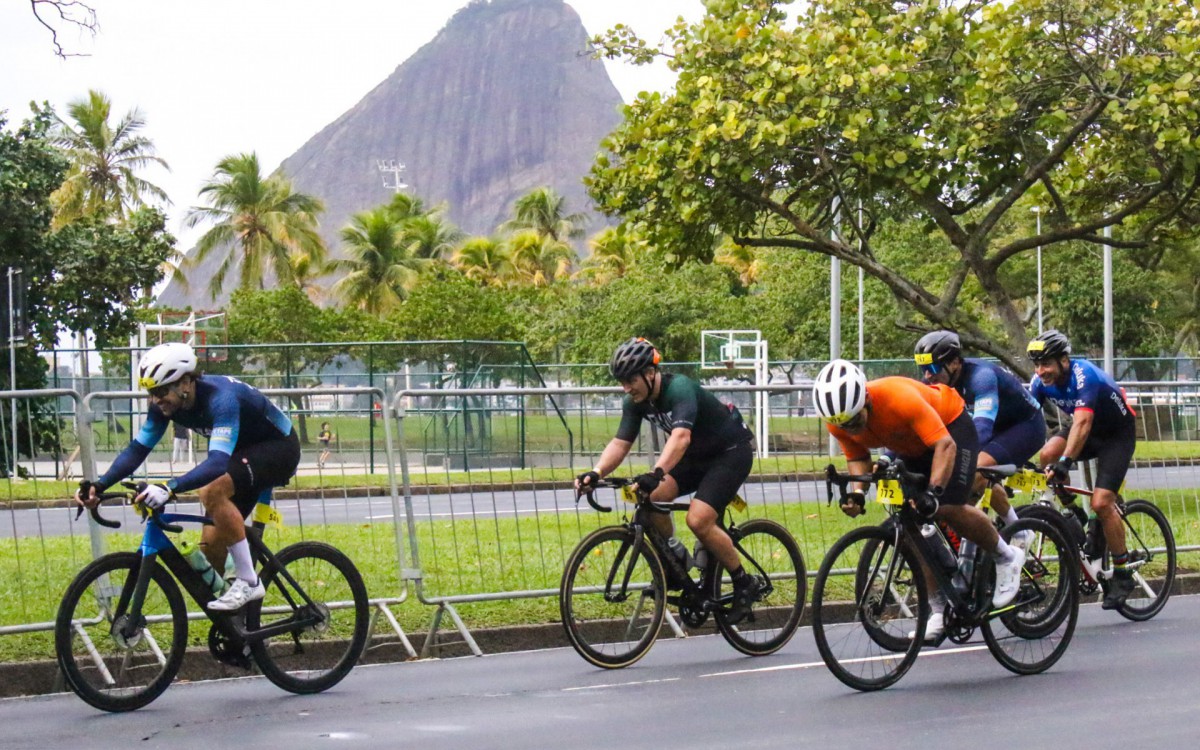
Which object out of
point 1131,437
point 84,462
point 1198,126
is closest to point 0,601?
point 84,462

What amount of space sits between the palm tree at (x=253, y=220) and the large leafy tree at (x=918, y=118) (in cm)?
5176

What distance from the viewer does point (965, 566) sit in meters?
8.43

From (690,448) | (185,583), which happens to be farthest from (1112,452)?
(185,583)

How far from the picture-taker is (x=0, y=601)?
941 cm

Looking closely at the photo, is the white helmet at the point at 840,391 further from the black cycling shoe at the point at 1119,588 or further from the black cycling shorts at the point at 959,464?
the black cycling shoe at the point at 1119,588

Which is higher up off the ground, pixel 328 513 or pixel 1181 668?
pixel 328 513

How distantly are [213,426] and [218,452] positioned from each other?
0.60ft

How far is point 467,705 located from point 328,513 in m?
2.67

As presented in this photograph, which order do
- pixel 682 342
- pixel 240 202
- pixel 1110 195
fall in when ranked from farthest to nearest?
1. pixel 240 202
2. pixel 682 342
3. pixel 1110 195

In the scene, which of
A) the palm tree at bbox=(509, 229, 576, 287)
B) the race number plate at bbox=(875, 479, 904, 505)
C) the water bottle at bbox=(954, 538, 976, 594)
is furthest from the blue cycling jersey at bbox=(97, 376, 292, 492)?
the palm tree at bbox=(509, 229, 576, 287)

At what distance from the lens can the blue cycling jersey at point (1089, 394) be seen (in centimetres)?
1024

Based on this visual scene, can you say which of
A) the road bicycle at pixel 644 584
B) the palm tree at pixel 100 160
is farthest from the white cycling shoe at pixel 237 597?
the palm tree at pixel 100 160

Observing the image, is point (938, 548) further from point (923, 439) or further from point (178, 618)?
point (178, 618)

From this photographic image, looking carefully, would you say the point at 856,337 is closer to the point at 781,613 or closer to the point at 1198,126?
the point at 1198,126
